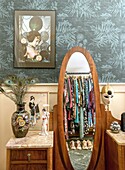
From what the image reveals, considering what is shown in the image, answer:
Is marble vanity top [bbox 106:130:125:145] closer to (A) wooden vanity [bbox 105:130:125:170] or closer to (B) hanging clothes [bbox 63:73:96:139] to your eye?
(A) wooden vanity [bbox 105:130:125:170]

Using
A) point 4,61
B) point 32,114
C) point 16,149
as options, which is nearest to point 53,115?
point 32,114

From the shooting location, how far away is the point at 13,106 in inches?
114

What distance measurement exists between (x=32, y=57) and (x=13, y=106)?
63 centimetres

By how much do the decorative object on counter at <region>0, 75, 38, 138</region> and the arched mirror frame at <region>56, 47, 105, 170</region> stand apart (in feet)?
1.23

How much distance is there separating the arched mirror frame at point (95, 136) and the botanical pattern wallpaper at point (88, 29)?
151 mm

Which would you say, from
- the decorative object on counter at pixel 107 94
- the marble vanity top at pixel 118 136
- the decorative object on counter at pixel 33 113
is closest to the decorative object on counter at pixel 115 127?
the marble vanity top at pixel 118 136

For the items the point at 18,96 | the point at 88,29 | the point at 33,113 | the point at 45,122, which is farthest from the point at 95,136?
the point at 88,29

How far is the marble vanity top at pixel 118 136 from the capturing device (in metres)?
2.31

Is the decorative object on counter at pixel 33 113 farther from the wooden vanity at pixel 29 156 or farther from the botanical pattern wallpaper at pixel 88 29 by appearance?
the wooden vanity at pixel 29 156

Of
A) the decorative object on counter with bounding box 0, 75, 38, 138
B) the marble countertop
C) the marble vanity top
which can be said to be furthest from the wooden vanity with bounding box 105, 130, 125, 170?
the decorative object on counter with bounding box 0, 75, 38, 138

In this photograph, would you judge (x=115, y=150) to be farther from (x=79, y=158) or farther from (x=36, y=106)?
(x=36, y=106)

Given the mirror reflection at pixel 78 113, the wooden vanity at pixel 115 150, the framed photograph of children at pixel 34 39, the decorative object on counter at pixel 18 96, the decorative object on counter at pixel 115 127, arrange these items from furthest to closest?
the framed photograph of children at pixel 34 39
the mirror reflection at pixel 78 113
the decorative object on counter at pixel 115 127
the decorative object on counter at pixel 18 96
the wooden vanity at pixel 115 150

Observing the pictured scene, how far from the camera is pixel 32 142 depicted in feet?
7.76

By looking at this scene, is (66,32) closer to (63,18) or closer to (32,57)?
(63,18)
